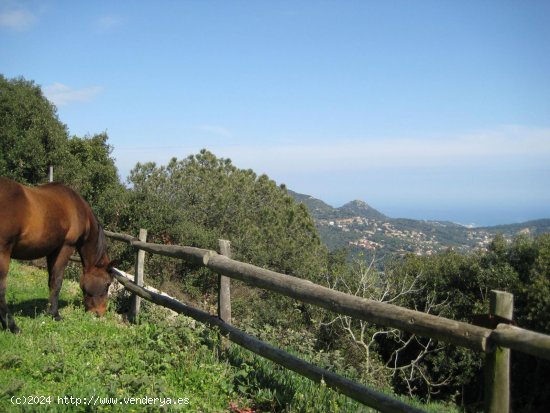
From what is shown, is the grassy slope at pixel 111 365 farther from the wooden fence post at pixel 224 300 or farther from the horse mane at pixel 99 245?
the horse mane at pixel 99 245

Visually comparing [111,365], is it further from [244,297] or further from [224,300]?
[244,297]

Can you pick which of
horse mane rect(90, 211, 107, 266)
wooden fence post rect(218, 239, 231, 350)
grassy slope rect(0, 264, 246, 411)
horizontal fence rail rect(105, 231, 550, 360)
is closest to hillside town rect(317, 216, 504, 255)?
horse mane rect(90, 211, 107, 266)

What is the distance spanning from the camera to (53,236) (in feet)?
20.9

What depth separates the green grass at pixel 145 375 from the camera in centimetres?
351

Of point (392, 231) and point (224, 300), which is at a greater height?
point (224, 300)

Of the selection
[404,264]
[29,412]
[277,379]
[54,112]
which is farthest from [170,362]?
[404,264]

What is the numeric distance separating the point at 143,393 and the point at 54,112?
18255 mm

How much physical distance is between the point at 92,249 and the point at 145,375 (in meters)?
3.89

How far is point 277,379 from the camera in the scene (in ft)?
13.9

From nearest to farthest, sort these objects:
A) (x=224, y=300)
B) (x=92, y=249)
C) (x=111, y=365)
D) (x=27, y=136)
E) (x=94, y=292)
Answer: (x=111, y=365) → (x=224, y=300) → (x=94, y=292) → (x=92, y=249) → (x=27, y=136)

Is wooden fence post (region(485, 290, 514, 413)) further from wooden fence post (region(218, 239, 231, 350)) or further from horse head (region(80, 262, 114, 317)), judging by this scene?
horse head (region(80, 262, 114, 317))

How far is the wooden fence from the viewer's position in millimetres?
2729

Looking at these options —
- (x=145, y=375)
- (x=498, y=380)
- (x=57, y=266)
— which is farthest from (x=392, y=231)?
(x=498, y=380)

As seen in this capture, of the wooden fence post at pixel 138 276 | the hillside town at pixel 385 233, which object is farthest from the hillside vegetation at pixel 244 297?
the hillside town at pixel 385 233
